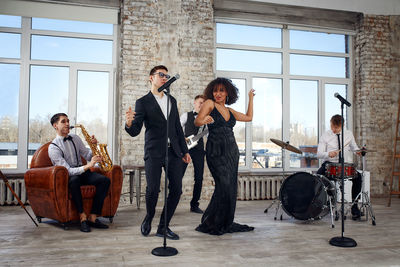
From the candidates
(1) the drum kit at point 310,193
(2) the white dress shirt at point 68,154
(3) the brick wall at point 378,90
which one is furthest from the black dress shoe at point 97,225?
(3) the brick wall at point 378,90

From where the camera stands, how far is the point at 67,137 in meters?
4.40

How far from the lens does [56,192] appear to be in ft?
13.2

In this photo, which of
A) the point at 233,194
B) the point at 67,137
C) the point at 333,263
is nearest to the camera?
the point at 333,263

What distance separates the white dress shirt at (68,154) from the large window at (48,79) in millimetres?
1878

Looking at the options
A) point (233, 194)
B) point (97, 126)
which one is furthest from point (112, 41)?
point (233, 194)

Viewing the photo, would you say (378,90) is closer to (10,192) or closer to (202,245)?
(202,245)

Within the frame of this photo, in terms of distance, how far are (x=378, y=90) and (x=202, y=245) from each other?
5.80m

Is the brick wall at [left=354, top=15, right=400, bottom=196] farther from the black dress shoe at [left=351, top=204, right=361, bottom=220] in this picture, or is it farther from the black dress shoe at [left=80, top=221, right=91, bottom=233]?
the black dress shoe at [left=80, top=221, right=91, bottom=233]

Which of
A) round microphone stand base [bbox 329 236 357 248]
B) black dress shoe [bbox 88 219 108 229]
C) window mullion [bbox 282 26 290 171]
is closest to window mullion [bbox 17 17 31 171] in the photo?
black dress shoe [bbox 88 219 108 229]

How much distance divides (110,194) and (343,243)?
8.90 ft

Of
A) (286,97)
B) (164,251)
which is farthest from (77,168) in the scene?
(286,97)

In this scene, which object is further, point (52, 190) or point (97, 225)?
point (97, 225)

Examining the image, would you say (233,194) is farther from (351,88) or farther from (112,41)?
(351,88)

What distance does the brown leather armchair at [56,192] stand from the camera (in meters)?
4.03
